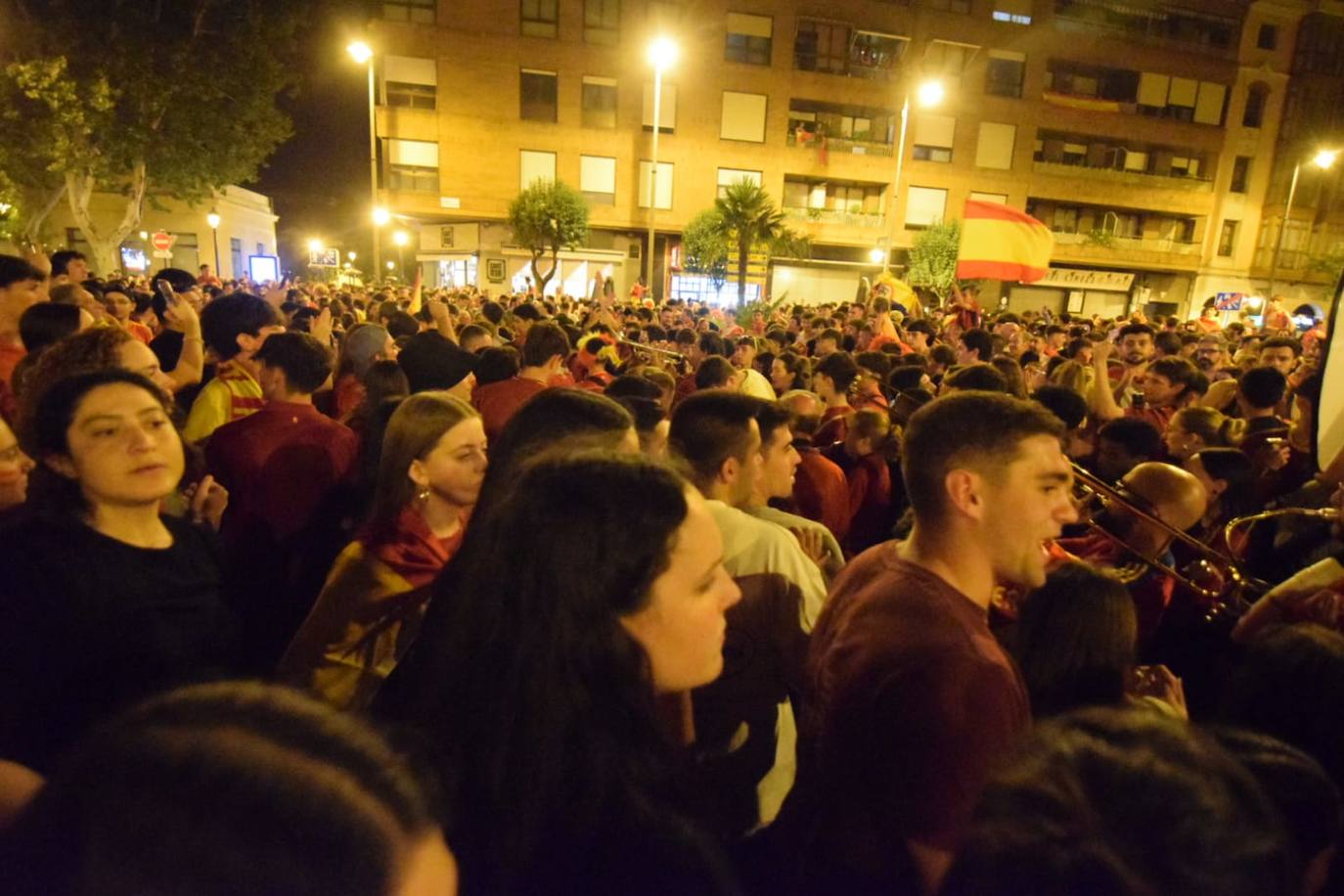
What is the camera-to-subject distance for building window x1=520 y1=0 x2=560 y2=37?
103 ft

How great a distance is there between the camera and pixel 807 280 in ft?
118

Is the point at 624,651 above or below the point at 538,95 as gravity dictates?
below

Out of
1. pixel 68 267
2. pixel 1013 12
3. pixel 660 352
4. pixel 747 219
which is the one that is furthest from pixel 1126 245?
pixel 68 267

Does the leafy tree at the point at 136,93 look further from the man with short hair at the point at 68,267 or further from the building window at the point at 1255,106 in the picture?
the building window at the point at 1255,106

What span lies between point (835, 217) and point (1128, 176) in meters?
15.1

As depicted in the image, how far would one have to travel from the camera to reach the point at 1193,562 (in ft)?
Result: 11.3

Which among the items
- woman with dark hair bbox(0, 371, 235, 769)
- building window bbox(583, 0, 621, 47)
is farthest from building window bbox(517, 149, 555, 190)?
woman with dark hair bbox(0, 371, 235, 769)

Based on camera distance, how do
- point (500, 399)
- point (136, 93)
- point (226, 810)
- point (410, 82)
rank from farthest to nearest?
point (410, 82) < point (136, 93) < point (500, 399) < point (226, 810)

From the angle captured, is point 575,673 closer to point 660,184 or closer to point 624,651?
point 624,651

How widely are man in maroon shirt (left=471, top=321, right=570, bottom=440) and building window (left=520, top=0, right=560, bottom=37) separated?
31.1 meters

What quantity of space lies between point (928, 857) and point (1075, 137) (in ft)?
143

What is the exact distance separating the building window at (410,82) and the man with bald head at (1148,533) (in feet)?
110

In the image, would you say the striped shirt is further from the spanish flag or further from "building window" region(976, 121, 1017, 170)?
"building window" region(976, 121, 1017, 170)

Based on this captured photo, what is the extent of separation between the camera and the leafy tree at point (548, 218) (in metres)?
29.1
